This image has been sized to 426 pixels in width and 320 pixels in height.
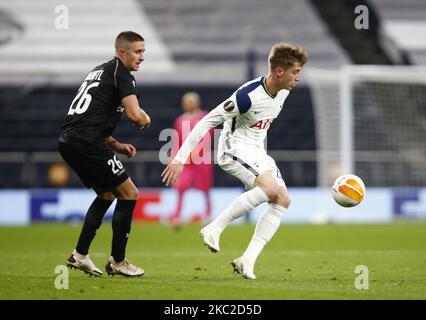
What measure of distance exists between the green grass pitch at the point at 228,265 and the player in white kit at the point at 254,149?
34cm

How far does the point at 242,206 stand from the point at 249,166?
33cm

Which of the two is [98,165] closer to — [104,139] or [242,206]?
[104,139]

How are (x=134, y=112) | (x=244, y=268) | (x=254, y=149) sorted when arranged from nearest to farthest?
(x=134, y=112) < (x=244, y=268) < (x=254, y=149)

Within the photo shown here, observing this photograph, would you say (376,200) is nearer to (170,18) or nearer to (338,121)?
(338,121)

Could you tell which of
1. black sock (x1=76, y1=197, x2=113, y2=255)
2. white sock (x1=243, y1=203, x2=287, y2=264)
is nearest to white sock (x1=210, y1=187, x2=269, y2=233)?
white sock (x1=243, y1=203, x2=287, y2=264)

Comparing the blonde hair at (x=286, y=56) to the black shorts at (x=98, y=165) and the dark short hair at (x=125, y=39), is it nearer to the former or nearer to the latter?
the dark short hair at (x=125, y=39)

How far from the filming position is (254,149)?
722 cm

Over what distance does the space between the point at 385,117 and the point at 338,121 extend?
2.93 ft

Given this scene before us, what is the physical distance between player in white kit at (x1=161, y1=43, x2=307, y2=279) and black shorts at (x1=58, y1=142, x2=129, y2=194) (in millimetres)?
494

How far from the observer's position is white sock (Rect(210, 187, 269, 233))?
6945 millimetres

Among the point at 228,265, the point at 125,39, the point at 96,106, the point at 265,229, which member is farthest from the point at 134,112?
the point at 228,265

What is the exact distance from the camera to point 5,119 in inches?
741

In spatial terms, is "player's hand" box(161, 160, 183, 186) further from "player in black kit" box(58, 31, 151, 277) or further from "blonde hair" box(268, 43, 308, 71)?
"blonde hair" box(268, 43, 308, 71)
